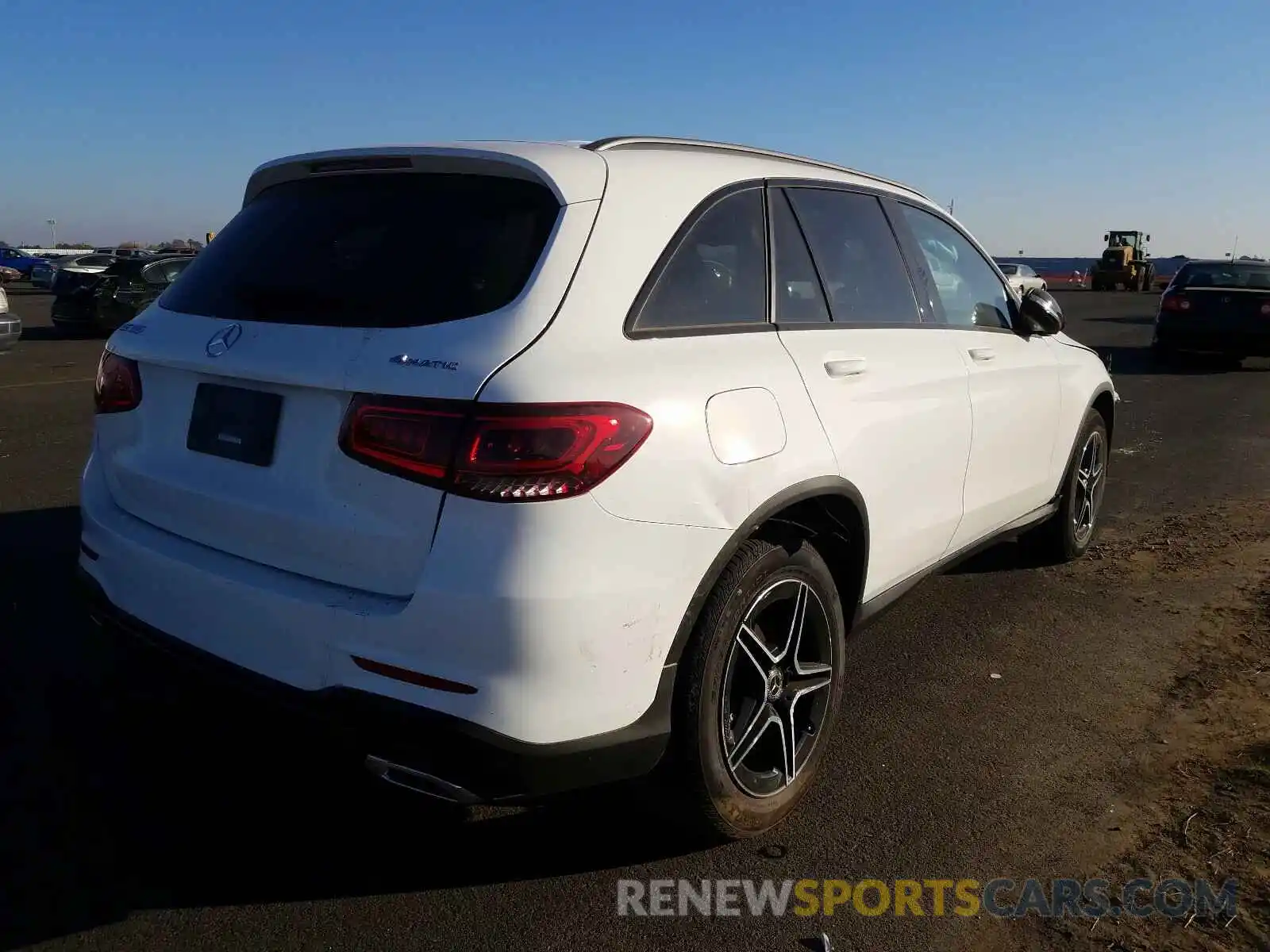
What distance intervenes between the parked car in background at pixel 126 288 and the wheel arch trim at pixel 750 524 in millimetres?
17719

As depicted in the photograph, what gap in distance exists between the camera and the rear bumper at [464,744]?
2305mm

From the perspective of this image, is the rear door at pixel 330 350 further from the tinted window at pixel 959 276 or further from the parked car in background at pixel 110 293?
the parked car in background at pixel 110 293

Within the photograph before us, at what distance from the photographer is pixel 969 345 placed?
4113 millimetres

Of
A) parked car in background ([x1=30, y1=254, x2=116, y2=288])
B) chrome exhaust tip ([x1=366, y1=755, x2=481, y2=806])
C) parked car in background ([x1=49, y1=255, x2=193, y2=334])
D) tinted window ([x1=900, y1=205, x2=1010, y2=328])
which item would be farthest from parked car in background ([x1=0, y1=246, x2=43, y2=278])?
chrome exhaust tip ([x1=366, y1=755, x2=481, y2=806])

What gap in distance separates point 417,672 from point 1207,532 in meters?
5.55

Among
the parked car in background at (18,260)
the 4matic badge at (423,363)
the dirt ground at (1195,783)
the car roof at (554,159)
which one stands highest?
the car roof at (554,159)

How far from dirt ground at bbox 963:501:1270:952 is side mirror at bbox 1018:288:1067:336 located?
4.71 ft

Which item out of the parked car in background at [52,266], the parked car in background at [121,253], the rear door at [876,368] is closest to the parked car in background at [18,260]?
the parked car in background at [121,253]

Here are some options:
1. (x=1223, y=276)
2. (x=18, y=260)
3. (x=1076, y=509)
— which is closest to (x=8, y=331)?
(x=1076, y=509)

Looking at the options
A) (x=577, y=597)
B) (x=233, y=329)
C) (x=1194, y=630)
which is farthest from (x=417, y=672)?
(x=1194, y=630)

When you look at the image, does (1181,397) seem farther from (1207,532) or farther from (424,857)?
(424,857)

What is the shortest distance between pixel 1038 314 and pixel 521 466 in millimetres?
3129

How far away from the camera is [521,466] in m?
2.27

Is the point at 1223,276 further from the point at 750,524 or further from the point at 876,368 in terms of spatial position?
the point at 750,524
